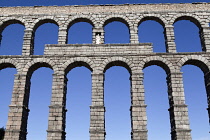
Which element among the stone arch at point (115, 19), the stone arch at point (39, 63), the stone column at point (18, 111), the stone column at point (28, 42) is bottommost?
the stone column at point (18, 111)

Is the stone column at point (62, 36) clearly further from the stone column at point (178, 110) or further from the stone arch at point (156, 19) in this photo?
the stone column at point (178, 110)

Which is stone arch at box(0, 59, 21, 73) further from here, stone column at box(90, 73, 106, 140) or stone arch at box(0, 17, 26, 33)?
stone column at box(90, 73, 106, 140)

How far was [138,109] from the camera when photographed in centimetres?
1795

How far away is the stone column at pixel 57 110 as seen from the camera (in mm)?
17594

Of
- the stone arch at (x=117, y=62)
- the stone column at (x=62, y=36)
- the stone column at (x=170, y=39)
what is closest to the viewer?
the stone arch at (x=117, y=62)

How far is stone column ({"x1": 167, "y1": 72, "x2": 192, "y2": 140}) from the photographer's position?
17.3 m

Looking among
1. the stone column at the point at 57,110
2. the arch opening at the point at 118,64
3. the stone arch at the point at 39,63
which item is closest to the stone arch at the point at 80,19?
the stone arch at the point at 39,63

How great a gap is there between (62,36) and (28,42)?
258 centimetres

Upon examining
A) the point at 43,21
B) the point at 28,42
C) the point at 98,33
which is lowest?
the point at 28,42

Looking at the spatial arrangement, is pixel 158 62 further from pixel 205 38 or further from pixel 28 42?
pixel 28 42

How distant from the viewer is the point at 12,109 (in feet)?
60.1

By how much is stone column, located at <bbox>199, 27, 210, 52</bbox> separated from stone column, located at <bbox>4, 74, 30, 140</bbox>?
13.0 m

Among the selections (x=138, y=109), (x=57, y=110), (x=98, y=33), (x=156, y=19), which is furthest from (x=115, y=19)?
(x=57, y=110)

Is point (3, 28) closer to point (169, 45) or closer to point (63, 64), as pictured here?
point (63, 64)
